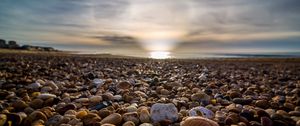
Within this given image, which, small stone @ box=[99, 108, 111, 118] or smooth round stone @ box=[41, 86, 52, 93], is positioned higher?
smooth round stone @ box=[41, 86, 52, 93]

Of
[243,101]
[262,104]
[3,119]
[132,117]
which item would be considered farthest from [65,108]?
[262,104]

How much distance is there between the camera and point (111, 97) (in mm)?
4449

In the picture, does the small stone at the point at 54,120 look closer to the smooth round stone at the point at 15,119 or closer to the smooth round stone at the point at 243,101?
the smooth round stone at the point at 15,119

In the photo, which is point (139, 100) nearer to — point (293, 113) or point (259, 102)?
point (259, 102)

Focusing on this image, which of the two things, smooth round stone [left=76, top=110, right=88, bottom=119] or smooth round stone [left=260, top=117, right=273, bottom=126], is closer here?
smooth round stone [left=260, top=117, right=273, bottom=126]

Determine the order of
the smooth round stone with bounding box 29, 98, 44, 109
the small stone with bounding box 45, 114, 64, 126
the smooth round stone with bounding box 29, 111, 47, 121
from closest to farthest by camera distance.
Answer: the small stone with bounding box 45, 114, 64, 126, the smooth round stone with bounding box 29, 111, 47, 121, the smooth round stone with bounding box 29, 98, 44, 109

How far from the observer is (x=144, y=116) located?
10.3 ft

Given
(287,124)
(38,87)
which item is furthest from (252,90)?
(38,87)

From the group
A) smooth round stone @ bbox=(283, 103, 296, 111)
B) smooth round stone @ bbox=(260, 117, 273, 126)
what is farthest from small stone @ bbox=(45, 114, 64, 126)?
smooth round stone @ bbox=(283, 103, 296, 111)

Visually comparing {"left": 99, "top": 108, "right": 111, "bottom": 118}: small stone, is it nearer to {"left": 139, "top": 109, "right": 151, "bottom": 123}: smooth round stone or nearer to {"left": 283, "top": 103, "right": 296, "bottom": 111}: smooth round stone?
{"left": 139, "top": 109, "right": 151, "bottom": 123}: smooth round stone

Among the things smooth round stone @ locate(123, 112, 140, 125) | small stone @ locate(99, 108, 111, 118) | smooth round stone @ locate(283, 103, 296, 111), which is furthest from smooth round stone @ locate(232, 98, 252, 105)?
small stone @ locate(99, 108, 111, 118)

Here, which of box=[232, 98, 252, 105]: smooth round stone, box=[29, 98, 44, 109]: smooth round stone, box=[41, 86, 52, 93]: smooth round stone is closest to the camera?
box=[29, 98, 44, 109]: smooth round stone

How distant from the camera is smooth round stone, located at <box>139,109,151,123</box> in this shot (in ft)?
10.2

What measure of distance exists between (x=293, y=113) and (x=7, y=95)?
14.7 ft
